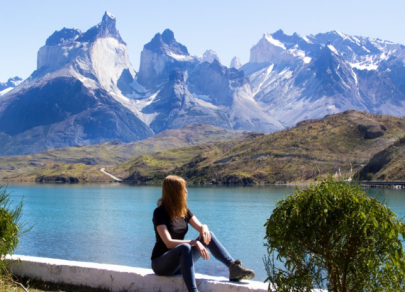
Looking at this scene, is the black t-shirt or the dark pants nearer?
the dark pants

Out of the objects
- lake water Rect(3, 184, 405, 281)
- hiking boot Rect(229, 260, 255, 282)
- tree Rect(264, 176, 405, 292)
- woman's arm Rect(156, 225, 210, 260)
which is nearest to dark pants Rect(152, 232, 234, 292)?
woman's arm Rect(156, 225, 210, 260)

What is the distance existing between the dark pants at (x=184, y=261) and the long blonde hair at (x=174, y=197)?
0.76 m

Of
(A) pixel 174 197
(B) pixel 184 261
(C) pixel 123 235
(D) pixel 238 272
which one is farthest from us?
(C) pixel 123 235

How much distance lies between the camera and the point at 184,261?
10.9 meters

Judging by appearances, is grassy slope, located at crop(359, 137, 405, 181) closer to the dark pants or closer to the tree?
the dark pants

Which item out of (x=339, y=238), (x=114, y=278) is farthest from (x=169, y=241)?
(x=339, y=238)

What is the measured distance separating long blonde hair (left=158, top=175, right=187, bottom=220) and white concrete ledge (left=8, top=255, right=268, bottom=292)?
1.47 meters

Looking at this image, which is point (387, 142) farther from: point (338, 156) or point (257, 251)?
point (257, 251)

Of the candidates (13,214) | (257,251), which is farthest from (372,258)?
(257,251)

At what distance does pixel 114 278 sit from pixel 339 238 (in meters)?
5.58

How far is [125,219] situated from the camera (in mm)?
76625

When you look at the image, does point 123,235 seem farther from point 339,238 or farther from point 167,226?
point 339,238

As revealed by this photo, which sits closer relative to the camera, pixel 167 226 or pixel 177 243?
pixel 177 243

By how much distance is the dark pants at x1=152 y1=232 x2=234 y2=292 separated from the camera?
422 inches
